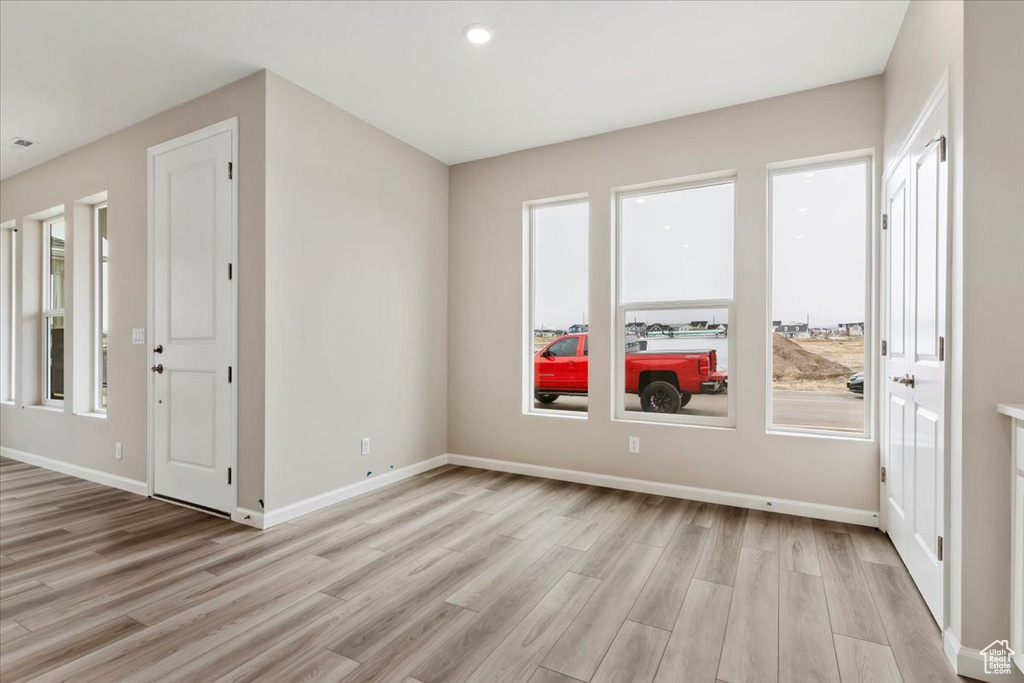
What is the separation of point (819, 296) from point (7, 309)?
7.22m

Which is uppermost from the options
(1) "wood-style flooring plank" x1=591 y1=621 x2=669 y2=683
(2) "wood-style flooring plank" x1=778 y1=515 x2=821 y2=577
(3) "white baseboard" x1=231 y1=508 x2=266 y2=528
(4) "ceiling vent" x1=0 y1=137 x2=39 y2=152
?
(4) "ceiling vent" x1=0 y1=137 x2=39 y2=152

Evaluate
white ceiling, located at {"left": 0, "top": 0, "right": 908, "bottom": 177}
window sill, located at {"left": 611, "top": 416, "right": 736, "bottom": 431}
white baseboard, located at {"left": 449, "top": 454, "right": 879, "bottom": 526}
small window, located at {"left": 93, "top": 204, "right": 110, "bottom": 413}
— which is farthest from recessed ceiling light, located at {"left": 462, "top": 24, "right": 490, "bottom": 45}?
small window, located at {"left": 93, "top": 204, "right": 110, "bottom": 413}

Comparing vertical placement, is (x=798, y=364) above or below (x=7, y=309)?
below

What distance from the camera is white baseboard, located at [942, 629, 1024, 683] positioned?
5.29 ft

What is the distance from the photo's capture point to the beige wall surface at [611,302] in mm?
3125

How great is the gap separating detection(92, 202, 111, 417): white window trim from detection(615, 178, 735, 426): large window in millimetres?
4427

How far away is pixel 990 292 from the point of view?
5.46 feet

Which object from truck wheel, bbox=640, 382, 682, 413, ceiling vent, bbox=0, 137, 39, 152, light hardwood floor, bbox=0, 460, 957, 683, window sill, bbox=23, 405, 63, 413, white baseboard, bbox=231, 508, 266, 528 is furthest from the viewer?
window sill, bbox=23, 405, 63, 413

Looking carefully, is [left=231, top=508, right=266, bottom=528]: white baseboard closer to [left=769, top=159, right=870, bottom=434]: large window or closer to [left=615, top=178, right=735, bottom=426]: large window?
[left=615, top=178, right=735, bottom=426]: large window

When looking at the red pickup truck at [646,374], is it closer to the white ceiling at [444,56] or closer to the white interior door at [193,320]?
the white ceiling at [444,56]

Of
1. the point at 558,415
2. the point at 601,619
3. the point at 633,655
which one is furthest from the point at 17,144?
the point at 633,655

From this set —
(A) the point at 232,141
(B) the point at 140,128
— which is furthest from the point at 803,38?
(B) the point at 140,128

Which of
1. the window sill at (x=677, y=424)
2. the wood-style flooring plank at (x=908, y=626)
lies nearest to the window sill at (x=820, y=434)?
the window sill at (x=677, y=424)

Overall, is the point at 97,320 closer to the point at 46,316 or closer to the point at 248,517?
the point at 46,316
